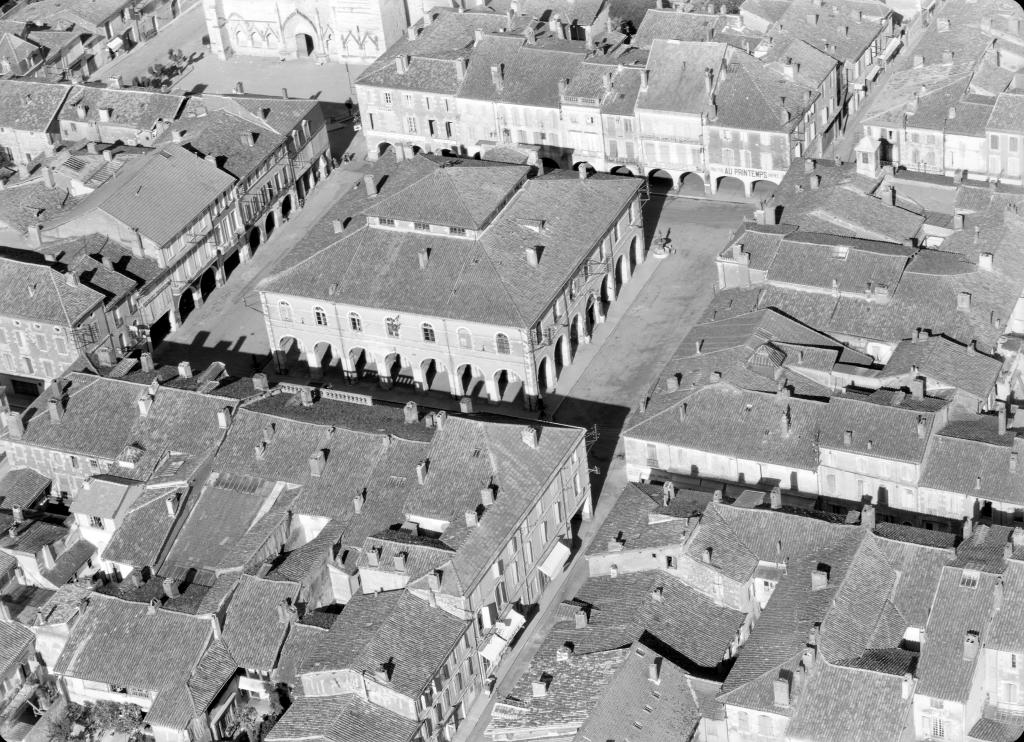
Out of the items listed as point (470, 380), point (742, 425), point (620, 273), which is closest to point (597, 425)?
point (470, 380)

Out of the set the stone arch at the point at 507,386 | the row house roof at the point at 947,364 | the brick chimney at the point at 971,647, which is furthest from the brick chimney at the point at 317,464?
the brick chimney at the point at 971,647

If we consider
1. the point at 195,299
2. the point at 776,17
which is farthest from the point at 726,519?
the point at 776,17

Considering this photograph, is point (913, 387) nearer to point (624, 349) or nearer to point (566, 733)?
point (624, 349)

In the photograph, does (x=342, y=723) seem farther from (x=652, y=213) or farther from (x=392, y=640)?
(x=652, y=213)

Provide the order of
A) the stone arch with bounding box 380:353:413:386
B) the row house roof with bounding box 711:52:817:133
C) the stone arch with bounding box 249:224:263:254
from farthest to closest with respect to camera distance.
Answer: the stone arch with bounding box 249:224:263:254 → the row house roof with bounding box 711:52:817:133 → the stone arch with bounding box 380:353:413:386

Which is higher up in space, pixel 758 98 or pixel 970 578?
pixel 970 578

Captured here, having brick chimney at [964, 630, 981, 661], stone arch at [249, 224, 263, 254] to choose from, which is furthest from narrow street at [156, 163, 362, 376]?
brick chimney at [964, 630, 981, 661]

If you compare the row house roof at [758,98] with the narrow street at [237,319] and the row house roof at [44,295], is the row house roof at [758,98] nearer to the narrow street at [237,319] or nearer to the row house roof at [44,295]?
the narrow street at [237,319]

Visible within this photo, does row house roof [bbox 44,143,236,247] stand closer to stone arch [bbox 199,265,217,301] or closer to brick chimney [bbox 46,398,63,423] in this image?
stone arch [bbox 199,265,217,301]
